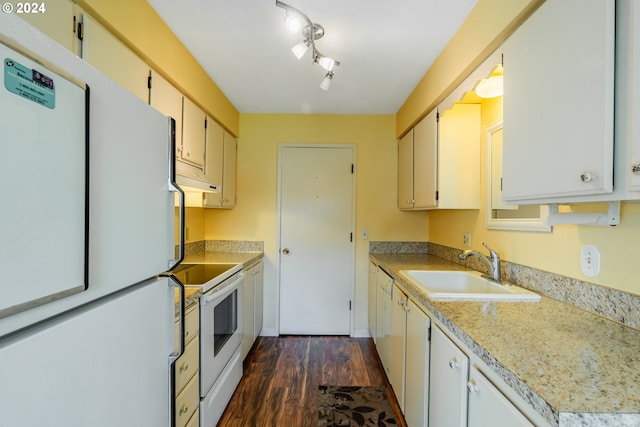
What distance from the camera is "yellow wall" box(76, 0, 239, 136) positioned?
3.77ft

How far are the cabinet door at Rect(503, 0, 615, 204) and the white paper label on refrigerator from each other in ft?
4.26

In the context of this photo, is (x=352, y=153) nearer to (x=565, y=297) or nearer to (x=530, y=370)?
(x=565, y=297)

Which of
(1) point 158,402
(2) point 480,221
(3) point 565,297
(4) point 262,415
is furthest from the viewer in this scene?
(2) point 480,221

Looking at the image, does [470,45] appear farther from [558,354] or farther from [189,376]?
[189,376]

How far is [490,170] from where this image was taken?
1.82 m

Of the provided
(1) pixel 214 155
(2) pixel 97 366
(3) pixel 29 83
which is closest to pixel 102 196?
(3) pixel 29 83

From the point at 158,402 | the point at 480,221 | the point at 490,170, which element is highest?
the point at 490,170

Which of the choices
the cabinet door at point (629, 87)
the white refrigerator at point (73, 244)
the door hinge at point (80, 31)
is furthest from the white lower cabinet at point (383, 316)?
the door hinge at point (80, 31)

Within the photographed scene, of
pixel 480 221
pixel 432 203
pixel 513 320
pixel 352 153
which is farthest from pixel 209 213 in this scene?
pixel 513 320

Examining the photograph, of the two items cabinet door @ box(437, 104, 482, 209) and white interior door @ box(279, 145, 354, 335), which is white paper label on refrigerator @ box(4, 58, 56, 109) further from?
white interior door @ box(279, 145, 354, 335)

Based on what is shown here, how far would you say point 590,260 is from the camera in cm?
108

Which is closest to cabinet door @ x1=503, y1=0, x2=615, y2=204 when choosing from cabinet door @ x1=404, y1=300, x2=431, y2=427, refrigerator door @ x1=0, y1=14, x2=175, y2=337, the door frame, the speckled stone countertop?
the speckled stone countertop

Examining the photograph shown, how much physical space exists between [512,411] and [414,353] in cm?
79

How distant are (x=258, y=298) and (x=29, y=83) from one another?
248 centimetres
